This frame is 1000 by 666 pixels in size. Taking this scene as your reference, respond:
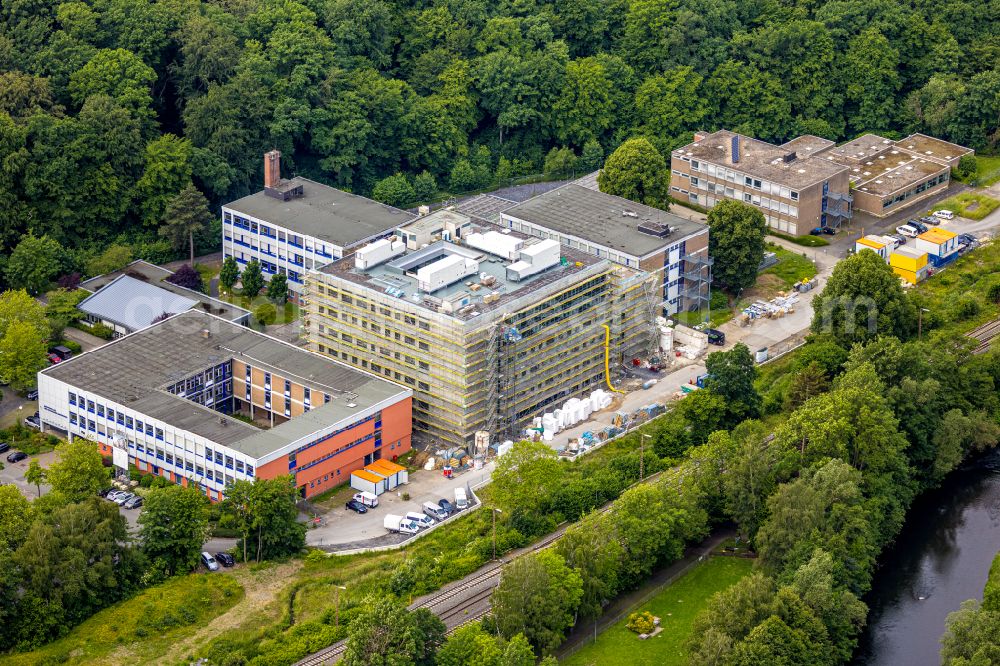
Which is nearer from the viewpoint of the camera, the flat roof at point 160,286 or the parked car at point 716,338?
the flat roof at point 160,286

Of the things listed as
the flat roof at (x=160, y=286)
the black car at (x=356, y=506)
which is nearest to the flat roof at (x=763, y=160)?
the flat roof at (x=160, y=286)

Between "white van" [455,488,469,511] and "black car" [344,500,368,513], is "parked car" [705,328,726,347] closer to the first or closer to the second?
"white van" [455,488,469,511]

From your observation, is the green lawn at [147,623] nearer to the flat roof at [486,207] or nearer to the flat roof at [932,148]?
the flat roof at [486,207]

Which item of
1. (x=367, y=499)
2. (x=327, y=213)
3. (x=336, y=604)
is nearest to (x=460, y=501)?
(x=367, y=499)

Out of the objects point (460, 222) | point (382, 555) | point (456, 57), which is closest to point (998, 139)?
point (456, 57)

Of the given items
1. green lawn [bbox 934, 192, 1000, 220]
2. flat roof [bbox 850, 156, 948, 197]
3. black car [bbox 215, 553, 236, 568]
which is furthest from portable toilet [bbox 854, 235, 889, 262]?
black car [bbox 215, 553, 236, 568]

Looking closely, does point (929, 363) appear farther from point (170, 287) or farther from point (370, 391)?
point (170, 287)

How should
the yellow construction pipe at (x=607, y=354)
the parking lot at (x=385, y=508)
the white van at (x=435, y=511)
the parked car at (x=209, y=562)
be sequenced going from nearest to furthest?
the parked car at (x=209, y=562) < the parking lot at (x=385, y=508) < the white van at (x=435, y=511) < the yellow construction pipe at (x=607, y=354)
